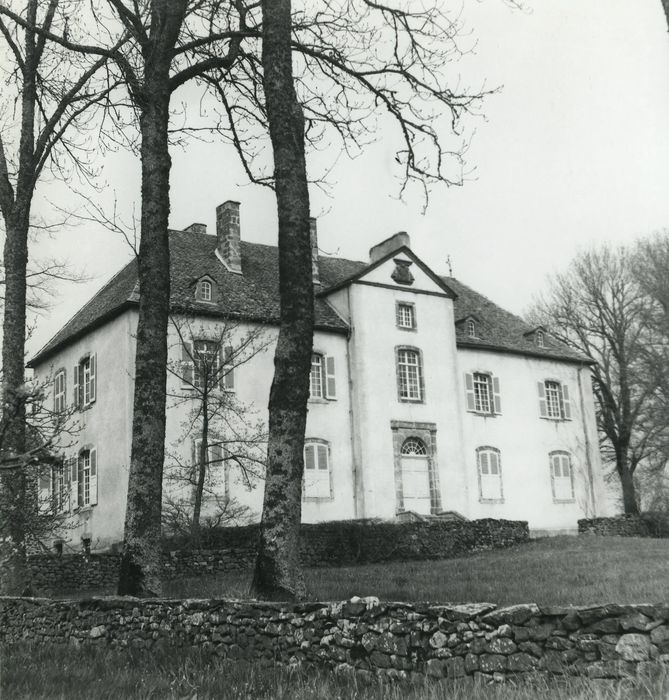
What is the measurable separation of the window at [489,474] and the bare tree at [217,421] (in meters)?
8.82

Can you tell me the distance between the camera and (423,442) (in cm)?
3144

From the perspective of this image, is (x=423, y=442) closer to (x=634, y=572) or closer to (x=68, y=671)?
(x=634, y=572)

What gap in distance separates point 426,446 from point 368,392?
2874mm

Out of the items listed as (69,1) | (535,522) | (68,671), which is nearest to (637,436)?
(535,522)

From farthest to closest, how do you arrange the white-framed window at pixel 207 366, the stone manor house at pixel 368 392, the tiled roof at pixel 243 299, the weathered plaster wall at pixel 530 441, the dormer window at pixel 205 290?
the weathered plaster wall at pixel 530 441 < the dormer window at pixel 205 290 < the tiled roof at pixel 243 299 < the stone manor house at pixel 368 392 < the white-framed window at pixel 207 366

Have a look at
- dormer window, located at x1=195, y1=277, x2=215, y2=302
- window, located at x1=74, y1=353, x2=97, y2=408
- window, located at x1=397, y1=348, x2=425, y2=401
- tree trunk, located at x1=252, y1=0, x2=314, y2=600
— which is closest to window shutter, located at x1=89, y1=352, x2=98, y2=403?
window, located at x1=74, y1=353, x2=97, y2=408

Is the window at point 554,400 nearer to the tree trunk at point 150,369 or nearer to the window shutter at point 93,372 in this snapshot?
the window shutter at point 93,372

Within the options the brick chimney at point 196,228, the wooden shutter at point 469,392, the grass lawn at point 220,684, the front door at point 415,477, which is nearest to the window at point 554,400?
the wooden shutter at point 469,392

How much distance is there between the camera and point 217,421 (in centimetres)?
2742

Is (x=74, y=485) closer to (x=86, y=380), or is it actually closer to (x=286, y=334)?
(x=86, y=380)

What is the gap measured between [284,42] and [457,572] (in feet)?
37.6

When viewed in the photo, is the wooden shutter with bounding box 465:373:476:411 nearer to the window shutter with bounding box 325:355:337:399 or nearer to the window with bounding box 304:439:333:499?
the window shutter with bounding box 325:355:337:399

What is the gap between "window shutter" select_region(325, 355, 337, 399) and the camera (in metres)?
30.3

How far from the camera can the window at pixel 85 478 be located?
2779 centimetres
